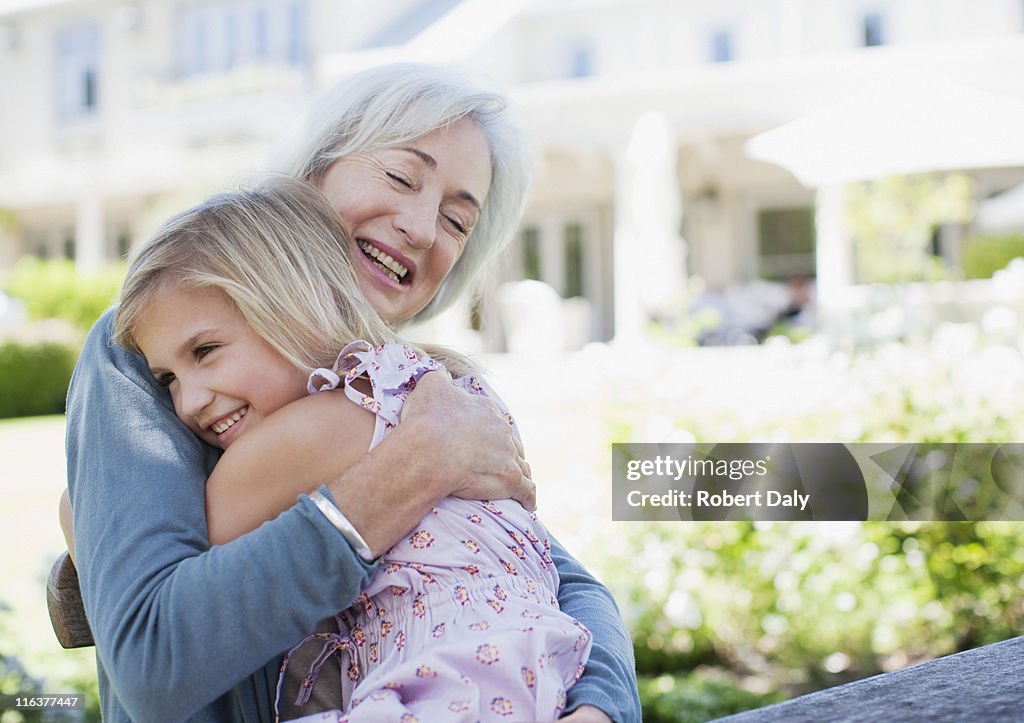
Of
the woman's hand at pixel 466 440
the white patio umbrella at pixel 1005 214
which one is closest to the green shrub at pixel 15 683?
the woman's hand at pixel 466 440

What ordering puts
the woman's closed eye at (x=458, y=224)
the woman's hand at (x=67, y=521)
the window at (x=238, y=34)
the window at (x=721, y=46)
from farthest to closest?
the window at (x=238, y=34) < the window at (x=721, y=46) < the woman's closed eye at (x=458, y=224) < the woman's hand at (x=67, y=521)

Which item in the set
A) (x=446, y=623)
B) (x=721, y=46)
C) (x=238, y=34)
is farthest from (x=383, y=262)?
(x=238, y=34)

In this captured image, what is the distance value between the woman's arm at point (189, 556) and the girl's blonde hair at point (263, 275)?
14 cm

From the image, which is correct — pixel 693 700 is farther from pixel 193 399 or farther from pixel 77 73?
pixel 77 73

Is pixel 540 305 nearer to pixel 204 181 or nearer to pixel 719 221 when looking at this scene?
pixel 719 221

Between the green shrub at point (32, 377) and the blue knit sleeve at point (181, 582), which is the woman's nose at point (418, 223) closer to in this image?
the blue knit sleeve at point (181, 582)

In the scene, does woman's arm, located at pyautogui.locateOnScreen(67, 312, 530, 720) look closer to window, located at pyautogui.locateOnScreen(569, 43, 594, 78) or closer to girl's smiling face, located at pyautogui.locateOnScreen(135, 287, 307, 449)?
girl's smiling face, located at pyautogui.locateOnScreen(135, 287, 307, 449)

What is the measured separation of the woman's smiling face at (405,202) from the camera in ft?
5.22

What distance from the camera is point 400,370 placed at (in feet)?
4.00

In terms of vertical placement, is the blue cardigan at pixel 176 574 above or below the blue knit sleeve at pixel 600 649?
above

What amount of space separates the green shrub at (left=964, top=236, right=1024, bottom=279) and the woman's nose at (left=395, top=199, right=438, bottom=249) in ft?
33.3

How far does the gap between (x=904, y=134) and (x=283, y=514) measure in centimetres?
907

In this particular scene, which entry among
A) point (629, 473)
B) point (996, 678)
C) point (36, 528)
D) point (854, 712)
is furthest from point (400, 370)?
point (36, 528)

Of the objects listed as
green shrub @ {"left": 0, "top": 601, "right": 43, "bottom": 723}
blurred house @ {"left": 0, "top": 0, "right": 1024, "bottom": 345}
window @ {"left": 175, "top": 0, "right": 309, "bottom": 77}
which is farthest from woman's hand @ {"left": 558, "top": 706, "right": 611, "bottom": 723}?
window @ {"left": 175, "top": 0, "right": 309, "bottom": 77}
